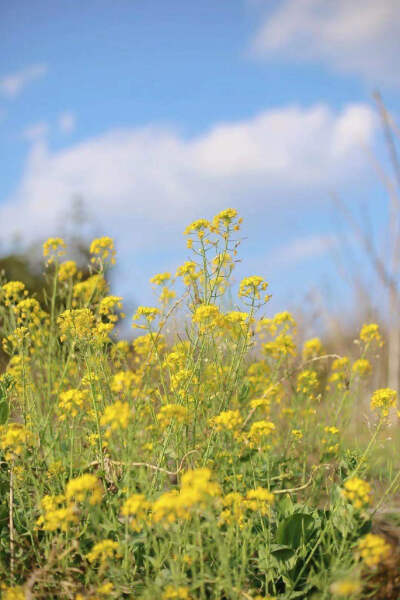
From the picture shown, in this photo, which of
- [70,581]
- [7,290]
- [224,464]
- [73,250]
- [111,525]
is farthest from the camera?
[73,250]

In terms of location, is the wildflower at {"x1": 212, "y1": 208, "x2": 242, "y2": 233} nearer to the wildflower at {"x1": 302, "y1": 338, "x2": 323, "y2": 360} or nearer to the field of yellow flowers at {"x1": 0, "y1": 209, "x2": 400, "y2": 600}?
the field of yellow flowers at {"x1": 0, "y1": 209, "x2": 400, "y2": 600}

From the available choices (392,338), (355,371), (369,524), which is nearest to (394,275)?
(392,338)

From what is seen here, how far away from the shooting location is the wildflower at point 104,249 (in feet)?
11.7

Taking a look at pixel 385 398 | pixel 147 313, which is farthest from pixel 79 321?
pixel 385 398

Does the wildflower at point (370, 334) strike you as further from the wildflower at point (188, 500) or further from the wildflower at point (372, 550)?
the wildflower at point (188, 500)

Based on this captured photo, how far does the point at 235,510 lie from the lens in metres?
2.10

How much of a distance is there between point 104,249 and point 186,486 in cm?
204

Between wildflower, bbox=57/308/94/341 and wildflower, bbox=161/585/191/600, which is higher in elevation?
wildflower, bbox=57/308/94/341

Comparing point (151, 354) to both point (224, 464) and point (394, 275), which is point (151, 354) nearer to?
point (224, 464)

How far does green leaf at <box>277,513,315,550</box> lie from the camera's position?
2.40m

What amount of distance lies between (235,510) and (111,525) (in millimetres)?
542

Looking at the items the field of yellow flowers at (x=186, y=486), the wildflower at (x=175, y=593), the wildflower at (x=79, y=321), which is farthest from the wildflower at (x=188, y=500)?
the wildflower at (x=79, y=321)

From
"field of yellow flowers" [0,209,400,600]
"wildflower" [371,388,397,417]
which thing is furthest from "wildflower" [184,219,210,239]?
"wildflower" [371,388,397,417]

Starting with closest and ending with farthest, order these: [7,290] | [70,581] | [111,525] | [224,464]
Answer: [70,581]
[111,525]
[224,464]
[7,290]
